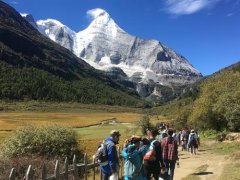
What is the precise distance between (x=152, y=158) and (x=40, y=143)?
18807mm

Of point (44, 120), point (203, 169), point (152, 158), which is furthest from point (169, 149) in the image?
point (44, 120)

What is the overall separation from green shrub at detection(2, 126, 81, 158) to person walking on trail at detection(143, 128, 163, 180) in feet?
56.2

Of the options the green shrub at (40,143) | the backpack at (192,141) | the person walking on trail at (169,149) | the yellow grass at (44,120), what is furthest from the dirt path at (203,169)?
the yellow grass at (44,120)

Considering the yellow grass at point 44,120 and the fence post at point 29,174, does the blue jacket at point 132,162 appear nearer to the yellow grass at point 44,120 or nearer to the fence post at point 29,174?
the fence post at point 29,174

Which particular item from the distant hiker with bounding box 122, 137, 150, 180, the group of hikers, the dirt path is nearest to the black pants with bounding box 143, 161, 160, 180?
the group of hikers

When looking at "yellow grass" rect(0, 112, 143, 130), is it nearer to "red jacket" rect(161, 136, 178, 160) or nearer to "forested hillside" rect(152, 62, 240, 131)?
"forested hillside" rect(152, 62, 240, 131)

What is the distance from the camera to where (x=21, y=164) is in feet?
76.4

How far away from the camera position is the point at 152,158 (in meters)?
13.8

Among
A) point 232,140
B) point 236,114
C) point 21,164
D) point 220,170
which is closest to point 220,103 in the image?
point 236,114

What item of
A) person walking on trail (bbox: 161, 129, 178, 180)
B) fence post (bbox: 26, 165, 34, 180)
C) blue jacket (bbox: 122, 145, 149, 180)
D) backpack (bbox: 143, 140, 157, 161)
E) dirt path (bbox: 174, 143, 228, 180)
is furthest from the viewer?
dirt path (bbox: 174, 143, 228, 180)

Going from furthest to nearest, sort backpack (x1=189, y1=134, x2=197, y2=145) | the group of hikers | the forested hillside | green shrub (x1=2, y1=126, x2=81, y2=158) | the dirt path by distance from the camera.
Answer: the forested hillside
backpack (x1=189, y1=134, x2=197, y2=145)
green shrub (x1=2, y1=126, x2=81, y2=158)
the dirt path
the group of hikers

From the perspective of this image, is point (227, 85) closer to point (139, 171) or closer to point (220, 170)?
point (220, 170)

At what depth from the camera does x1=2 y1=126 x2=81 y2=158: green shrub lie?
101ft

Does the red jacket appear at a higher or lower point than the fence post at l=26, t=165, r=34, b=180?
higher
